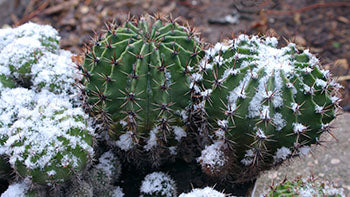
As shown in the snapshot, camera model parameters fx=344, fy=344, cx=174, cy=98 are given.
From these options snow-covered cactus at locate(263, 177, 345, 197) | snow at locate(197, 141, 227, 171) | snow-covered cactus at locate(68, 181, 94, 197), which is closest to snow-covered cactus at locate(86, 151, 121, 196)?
snow-covered cactus at locate(68, 181, 94, 197)

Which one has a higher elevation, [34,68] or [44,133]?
[34,68]

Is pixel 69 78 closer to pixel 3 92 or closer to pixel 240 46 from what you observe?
pixel 3 92

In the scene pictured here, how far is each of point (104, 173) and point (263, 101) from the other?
0.96 m

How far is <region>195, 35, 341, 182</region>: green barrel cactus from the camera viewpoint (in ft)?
5.24

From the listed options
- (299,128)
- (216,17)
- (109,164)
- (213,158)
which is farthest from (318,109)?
(216,17)

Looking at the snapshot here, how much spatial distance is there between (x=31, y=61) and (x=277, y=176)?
1912mm

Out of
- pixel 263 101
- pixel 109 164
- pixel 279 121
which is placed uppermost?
pixel 263 101

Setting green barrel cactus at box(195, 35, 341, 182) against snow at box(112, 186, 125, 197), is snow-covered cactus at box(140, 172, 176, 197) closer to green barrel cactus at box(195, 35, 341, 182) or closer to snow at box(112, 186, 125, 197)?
snow at box(112, 186, 125, 197)

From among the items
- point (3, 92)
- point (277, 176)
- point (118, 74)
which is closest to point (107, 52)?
point (118, 74)

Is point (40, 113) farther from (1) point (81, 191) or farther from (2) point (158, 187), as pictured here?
(2) point (158, 187)

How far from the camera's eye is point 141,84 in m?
1.77

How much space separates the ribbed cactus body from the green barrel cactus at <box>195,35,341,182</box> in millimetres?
150

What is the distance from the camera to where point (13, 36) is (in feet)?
7.18

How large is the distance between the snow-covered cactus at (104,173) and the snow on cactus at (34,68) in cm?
45
